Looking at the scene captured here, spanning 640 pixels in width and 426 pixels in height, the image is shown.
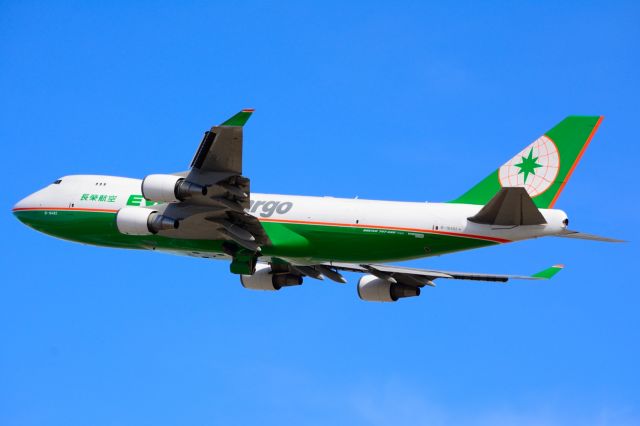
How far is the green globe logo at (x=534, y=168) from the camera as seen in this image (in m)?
37.9

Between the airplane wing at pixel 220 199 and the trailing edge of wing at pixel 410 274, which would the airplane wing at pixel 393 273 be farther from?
the airplane wing at pixel 220 199

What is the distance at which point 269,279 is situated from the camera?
151 feet

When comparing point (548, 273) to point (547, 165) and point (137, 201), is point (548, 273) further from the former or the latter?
point (137, 201)

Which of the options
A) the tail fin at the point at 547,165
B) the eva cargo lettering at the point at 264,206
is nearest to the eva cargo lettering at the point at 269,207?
the eva cargo lettering at the point at 264,206

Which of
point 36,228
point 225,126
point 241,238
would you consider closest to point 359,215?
point 241,238

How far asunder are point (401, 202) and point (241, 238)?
6.50 metres

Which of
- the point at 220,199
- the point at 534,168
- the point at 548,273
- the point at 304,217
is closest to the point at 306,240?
the point at 304,217

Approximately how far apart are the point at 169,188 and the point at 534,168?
13796 millimetres

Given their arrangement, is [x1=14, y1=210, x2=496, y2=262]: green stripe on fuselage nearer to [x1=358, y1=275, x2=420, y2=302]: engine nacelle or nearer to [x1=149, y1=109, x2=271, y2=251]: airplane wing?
[x1=149, y1=109, x2=271, y2=251]: airplane wing

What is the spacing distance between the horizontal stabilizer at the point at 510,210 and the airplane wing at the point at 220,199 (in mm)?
8894

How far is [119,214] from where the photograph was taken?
130 feet

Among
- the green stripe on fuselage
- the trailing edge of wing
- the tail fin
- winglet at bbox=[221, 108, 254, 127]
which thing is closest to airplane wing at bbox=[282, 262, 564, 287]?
the trailing edge of wing

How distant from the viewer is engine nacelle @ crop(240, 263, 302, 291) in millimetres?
45906

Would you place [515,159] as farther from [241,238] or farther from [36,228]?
[36,228]
